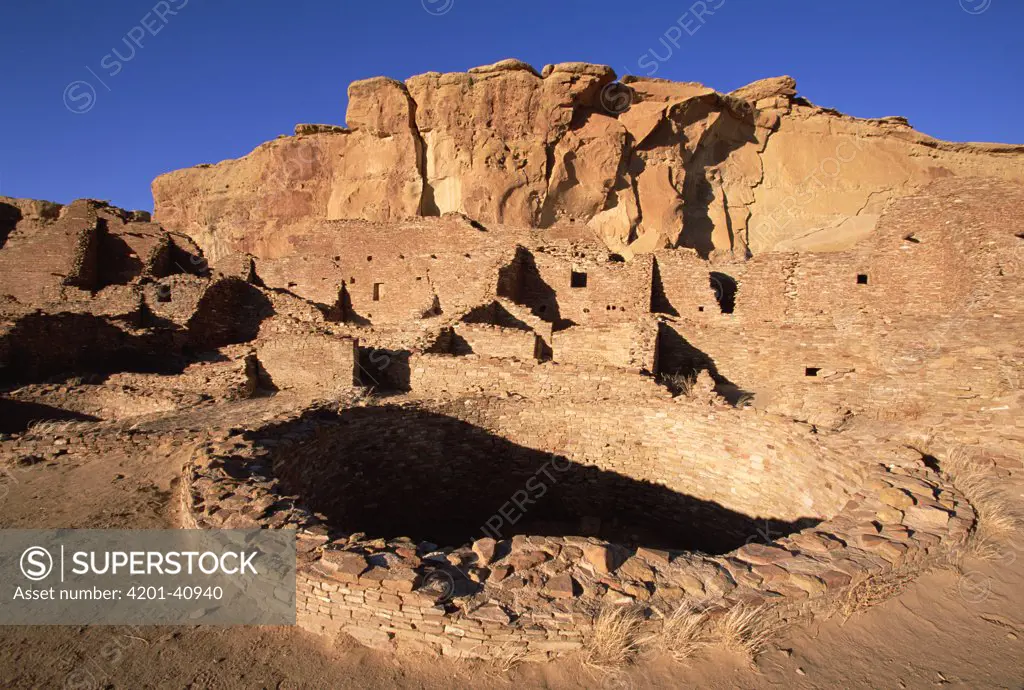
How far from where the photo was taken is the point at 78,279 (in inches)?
636

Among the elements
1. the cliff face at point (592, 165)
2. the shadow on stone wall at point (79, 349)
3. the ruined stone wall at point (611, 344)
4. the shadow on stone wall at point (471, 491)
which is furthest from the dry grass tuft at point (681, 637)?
the cliff face at point (592, 165)

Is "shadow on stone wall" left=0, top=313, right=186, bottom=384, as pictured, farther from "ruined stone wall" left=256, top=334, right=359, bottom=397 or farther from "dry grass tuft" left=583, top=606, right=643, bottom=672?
"dry grass tuft" left=583, top=606, right=643, bottom=672

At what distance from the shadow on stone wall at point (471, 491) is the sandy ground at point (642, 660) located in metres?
3.23

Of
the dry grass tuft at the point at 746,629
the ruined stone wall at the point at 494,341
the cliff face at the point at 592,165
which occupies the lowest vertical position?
the dry grass tuft at the point at 746,629

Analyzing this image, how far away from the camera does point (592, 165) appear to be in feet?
65.0

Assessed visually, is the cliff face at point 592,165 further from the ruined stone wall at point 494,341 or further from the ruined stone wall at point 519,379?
the ruined stone wall at point 519,379

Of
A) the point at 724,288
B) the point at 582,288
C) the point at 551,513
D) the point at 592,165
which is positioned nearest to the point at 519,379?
the point at 551,513

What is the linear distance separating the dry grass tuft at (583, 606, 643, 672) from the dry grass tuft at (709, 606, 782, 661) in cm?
47

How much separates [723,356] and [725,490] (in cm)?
528

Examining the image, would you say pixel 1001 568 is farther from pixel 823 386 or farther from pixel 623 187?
pixel 623 187

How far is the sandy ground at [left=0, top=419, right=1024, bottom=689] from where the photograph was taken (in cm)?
262

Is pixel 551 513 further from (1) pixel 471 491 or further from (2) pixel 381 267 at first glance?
(2) pixel 381 267

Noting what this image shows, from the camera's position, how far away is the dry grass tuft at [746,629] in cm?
275

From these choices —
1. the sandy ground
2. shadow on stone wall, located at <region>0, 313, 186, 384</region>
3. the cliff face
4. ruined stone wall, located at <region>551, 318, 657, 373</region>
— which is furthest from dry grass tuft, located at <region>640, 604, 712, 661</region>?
the cliff face
